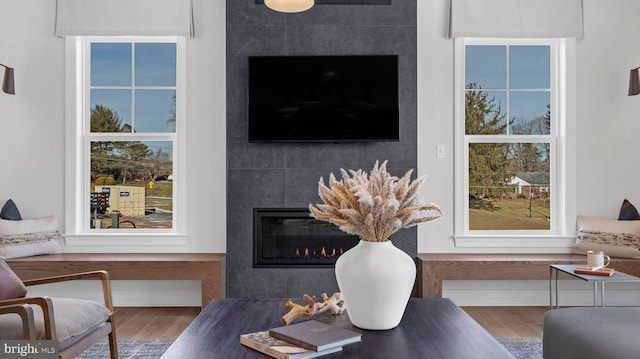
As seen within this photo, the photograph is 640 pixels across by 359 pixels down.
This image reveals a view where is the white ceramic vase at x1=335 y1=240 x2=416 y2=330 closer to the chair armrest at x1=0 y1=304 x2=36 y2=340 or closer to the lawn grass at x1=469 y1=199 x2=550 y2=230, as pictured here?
the chair armrest at x1=0 y1=304 x2=36 y2=340

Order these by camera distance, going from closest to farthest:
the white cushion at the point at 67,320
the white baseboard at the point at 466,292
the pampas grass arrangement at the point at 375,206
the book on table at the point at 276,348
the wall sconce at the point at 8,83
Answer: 1. the book on table at the point at 276,348
2. the pampas grass arrangement at the point at 375,206
3. the white cushion at the point at 67,320
4. the wall sconce at the point at 8,83
5. the white baseboard at the point at 466,292

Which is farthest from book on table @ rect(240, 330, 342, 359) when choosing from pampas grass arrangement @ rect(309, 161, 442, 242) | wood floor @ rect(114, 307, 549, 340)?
wood floor @ rect(114, 307, 549, 340)

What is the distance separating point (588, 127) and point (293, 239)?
105 inches

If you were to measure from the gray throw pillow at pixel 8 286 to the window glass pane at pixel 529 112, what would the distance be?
12.4ft

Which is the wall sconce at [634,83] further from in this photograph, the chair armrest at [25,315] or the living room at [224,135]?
the chair armrest at [25,315]

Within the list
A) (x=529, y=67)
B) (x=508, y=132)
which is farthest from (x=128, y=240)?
(x=529, y=67)

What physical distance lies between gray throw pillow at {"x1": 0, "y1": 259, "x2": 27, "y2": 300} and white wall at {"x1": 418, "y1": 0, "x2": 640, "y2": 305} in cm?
293

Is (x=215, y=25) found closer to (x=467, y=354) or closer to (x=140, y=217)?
(x=140, y=217)

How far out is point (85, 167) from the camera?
13.8 feet

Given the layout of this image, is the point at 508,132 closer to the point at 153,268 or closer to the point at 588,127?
the point at 588,127

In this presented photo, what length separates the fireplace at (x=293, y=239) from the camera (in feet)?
12.9

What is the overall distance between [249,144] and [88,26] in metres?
1.69

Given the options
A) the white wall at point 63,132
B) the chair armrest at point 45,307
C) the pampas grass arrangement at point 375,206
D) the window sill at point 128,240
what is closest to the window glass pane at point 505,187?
the white wall at point 63,132

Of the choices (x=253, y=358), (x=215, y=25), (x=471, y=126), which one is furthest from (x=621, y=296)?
(x=215, y=25)
